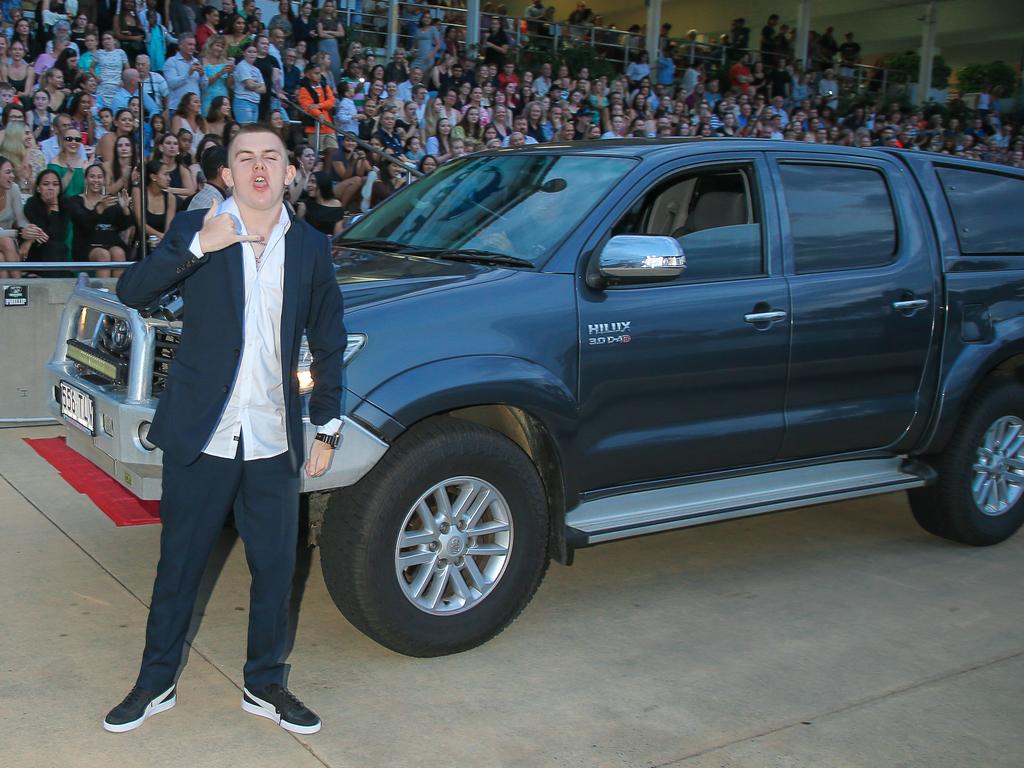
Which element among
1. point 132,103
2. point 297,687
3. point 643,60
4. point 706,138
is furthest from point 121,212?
point 643,60

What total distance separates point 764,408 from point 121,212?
6055 millimetres

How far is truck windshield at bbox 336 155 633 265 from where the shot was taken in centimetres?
448

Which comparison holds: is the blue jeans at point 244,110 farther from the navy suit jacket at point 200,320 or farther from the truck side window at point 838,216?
the navy suit jacket at point 200,320

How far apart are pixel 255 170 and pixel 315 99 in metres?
10.1

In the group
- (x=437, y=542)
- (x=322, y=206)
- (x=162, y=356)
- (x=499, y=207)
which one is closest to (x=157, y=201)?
(x=322, y=206)

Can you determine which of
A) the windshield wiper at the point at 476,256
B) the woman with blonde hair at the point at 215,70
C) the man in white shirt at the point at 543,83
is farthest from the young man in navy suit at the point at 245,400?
the man in white shirt at the point at 543,83

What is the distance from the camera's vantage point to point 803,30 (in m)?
26.2

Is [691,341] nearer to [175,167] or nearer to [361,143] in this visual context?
[175,167]

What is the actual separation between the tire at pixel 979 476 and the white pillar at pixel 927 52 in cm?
2510

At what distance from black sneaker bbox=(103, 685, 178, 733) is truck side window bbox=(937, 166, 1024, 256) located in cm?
417

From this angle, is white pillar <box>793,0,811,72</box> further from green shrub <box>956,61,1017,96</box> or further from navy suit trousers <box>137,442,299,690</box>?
navy suit trousers <box>137,442,299,690</box>

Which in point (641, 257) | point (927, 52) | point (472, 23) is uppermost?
point (927, 52)

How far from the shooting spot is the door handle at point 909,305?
5.11 metres

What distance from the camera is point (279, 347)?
10.9 ft
